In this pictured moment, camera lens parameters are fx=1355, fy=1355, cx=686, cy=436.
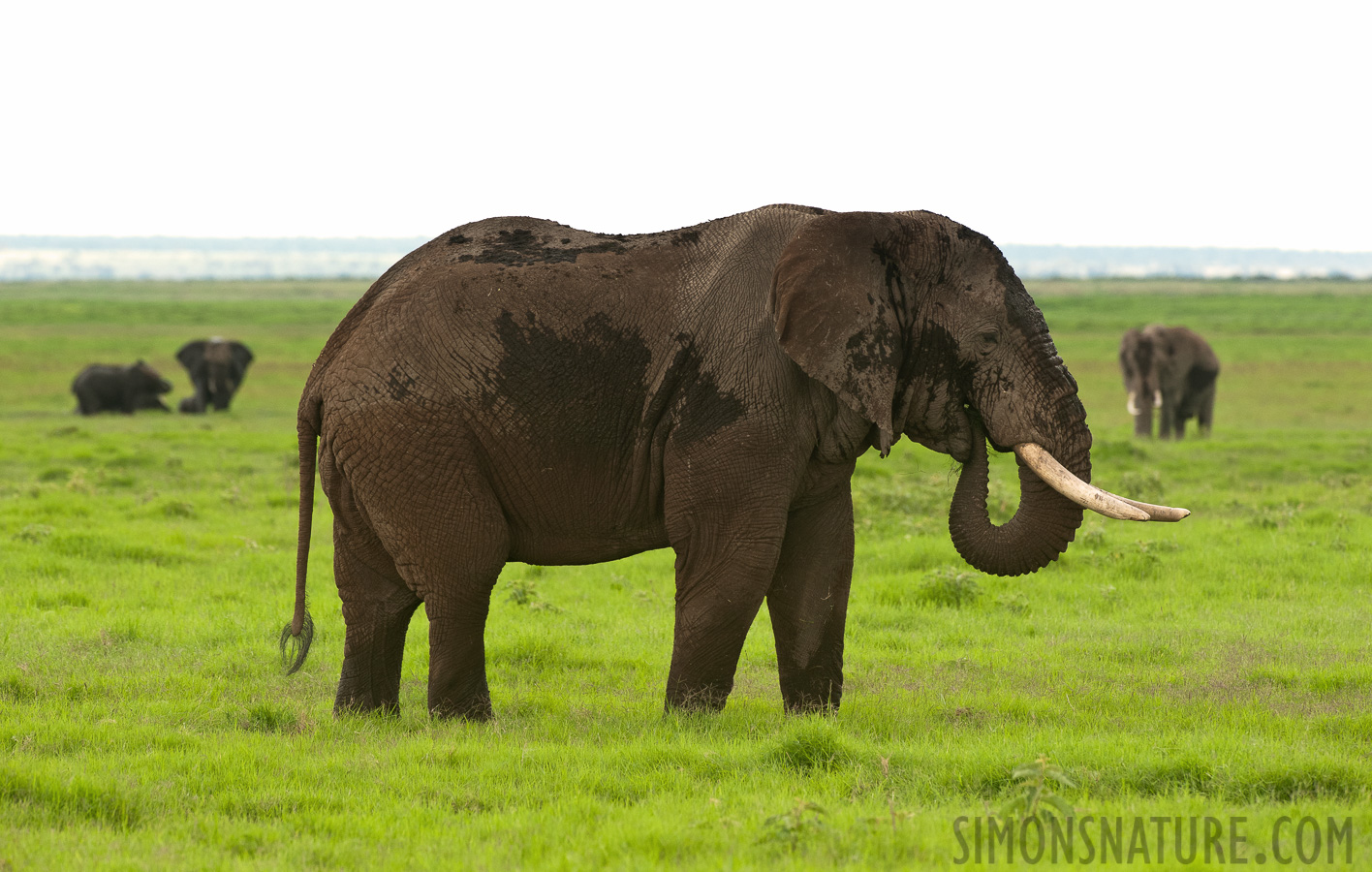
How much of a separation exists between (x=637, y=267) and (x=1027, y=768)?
3518 mm

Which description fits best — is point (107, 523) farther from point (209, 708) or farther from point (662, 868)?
point (662, 868)

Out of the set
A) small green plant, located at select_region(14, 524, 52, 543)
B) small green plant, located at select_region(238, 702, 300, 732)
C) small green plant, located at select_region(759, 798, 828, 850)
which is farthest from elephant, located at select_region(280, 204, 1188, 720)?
small green plant, located at select_region(14, 524, 52, 543)

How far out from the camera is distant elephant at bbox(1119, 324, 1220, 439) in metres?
29.0

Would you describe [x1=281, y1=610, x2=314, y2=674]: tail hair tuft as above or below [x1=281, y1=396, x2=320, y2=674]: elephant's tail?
below

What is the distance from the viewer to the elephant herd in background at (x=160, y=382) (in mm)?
34438

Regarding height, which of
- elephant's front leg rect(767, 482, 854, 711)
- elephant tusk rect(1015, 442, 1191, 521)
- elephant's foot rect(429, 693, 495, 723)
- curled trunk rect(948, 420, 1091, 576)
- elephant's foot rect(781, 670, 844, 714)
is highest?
elephant tusk rect(1015, 442, 1191, 521)

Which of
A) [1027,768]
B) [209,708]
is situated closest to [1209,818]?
[1027,768]

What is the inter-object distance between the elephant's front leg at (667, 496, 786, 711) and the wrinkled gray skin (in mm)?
12

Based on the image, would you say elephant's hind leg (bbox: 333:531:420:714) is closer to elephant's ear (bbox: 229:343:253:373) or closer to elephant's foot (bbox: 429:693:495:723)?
elephant's foot (bbox: 429:693:495:723)

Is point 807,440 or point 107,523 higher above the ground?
point 807,440

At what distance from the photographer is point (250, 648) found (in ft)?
32.0

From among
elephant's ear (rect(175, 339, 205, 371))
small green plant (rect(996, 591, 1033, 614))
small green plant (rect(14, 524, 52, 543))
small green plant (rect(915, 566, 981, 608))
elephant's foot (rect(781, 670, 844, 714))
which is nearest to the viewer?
elephant's foot (rect(781, 670, 844, 714))

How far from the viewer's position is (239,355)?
38281 millimetres

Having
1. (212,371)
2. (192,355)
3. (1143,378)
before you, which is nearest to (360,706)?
(1143,378)
